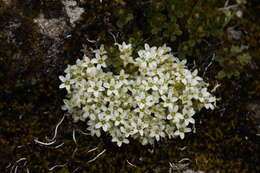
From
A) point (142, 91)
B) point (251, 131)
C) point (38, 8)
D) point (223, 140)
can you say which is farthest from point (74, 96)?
point (251, 131)

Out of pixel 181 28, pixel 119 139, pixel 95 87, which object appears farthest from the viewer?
pixel 181 28

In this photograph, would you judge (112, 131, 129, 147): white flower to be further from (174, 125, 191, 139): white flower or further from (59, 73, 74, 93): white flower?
(59, 73, 74, 93): white flower

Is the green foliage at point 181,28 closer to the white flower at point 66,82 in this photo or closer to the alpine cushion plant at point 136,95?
the alpine cushion plant at point 136,95

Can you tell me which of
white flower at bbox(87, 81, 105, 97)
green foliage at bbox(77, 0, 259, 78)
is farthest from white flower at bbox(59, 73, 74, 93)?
green foliage at bbox(77, 0, 259, 78)

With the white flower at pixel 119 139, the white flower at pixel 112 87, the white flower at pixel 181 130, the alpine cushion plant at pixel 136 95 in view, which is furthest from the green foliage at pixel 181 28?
the white flower at pixel 119 139

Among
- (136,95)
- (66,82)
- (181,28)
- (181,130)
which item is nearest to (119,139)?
(136,95)

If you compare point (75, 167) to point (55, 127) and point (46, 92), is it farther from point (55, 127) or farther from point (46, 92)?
point (46, 92)

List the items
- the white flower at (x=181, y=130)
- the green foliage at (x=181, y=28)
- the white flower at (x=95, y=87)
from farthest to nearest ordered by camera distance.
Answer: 1. the green foliage at (x=181, y=28)
2. the white flower at (x=181, y=130)
3. the white flower at (x=95, y=87)

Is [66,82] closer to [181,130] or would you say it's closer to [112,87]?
[112,87]
